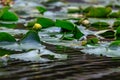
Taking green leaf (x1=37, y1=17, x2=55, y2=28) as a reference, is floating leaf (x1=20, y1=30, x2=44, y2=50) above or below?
below

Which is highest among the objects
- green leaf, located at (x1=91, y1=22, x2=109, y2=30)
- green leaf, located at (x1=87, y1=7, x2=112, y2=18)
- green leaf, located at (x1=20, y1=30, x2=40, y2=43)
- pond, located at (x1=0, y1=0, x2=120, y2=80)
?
green leaf, located at (x1=87, y1=7, x2=112, y2=18)

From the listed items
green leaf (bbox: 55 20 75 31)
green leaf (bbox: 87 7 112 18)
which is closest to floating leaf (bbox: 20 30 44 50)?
green leaf (bbox: 55 20 75 31)

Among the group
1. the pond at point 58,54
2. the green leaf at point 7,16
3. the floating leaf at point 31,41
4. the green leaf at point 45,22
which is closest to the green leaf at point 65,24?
the pond at point 58,54

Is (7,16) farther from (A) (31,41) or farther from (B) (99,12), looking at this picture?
(A) (31,41)

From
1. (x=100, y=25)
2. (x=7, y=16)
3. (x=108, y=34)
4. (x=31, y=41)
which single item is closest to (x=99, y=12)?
(x=100, y=25)

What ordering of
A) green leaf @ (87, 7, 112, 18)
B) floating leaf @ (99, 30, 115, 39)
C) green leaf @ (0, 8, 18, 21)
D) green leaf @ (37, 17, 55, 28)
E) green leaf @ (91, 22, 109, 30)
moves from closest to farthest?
1. floating leaf @ (99, 30, 115, 39)
2. green leaf @ (37, 17, 55, 28)
3. green leaf @ (91, 22, 109, 30)
4. green leaf @ (0, 8, 18, 21)
5. green leaf @ (87, 7, 112, 18)

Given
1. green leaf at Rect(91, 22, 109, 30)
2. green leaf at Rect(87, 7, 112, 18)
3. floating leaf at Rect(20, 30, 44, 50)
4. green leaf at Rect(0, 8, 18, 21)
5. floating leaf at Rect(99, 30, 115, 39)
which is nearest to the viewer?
floating leaf at Rect(20, 30, 44, 50)

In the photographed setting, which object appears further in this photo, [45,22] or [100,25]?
[100,25]

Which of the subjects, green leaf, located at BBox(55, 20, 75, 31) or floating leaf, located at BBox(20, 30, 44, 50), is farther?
green leaf, located at BBox(55, 20, 75, 31)

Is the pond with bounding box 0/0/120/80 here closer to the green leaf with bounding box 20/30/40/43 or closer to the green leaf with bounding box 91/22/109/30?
the green leaf with bounding box 20/30/40/43

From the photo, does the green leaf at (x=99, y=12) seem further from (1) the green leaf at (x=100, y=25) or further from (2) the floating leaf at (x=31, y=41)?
(2) the floating leaf at (x=31, y=41)

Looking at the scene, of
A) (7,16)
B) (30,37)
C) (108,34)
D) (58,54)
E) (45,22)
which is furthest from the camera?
(7,16)
